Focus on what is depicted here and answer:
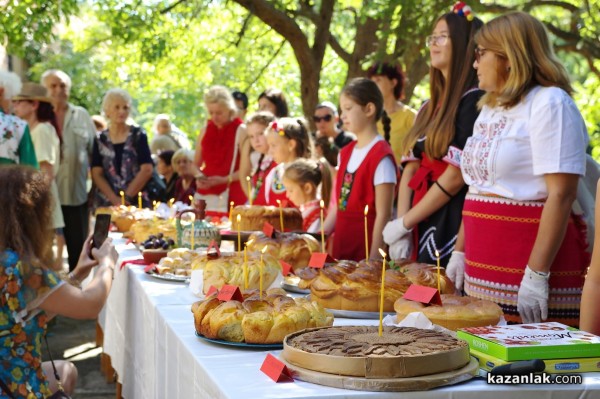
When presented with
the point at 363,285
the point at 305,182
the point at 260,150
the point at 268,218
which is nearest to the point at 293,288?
the point at 363,285

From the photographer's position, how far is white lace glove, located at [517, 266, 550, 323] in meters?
2.99

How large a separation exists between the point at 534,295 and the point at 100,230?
1.69 metres

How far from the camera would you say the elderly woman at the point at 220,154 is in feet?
25.0

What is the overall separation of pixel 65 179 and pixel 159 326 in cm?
520

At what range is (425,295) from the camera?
244 centimetres

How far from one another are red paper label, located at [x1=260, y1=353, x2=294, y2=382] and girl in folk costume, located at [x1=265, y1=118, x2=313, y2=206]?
12.4 feet

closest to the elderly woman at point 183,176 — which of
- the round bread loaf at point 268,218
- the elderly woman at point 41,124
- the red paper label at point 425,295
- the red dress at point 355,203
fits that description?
the elderly woman at point 41,124

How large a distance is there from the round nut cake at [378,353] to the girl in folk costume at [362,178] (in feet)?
7.53

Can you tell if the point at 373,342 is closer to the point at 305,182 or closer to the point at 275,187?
the point at 305,182

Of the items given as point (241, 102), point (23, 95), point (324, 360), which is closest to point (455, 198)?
point (324, 360)

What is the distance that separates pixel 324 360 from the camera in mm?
1941

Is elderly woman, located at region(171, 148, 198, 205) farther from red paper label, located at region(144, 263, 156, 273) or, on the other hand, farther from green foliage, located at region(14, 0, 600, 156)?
red paper label, located at region(144, 263, 156, 273)

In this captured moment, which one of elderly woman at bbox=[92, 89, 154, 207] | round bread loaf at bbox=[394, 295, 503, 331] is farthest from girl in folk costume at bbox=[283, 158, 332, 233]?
round bread loaf at bbox=[394, 295, 503, 331]

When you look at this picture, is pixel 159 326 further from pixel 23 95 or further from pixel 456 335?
pixel 23 95
